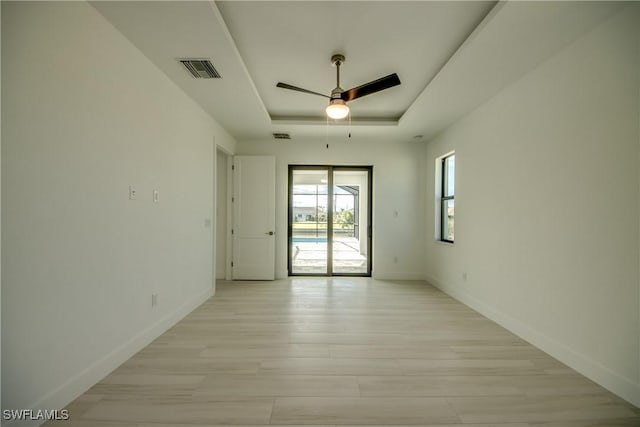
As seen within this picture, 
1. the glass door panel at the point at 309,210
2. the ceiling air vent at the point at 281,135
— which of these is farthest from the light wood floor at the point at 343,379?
the ceiling air vent at the point at 281,135

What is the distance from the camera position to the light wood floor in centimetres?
163

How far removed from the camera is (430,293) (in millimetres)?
4238

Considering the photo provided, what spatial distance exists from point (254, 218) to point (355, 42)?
3.36 meters

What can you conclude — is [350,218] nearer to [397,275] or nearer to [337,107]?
[397,275]

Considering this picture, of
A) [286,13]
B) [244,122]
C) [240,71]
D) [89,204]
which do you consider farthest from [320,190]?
[89,204]

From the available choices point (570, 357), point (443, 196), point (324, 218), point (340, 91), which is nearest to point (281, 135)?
point (324, 218)

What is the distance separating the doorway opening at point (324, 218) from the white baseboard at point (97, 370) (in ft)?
9.03

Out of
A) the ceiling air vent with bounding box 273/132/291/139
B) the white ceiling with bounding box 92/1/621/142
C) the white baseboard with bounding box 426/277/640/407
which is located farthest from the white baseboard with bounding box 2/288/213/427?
the white baseboard with bounding box 426/277/640/407

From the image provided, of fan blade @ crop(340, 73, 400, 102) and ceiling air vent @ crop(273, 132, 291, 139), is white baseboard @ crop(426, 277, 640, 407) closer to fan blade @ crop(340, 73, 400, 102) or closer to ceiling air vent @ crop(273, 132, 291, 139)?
fan blade @ crop(340, 73, 400, 102)

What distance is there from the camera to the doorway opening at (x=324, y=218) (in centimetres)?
523

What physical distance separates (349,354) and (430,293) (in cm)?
241

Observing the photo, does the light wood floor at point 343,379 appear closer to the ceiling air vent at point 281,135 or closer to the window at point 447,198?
the window at point 447,198

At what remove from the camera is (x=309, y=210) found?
19.3 feet

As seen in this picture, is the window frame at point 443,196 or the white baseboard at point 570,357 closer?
the white baseboard at point 570,357
